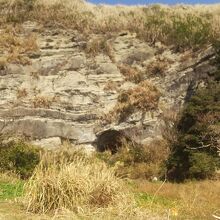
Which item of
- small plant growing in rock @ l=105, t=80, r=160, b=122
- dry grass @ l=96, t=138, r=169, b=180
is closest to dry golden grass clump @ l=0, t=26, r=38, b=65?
small plant growing in rock @ l=105, t=80, r=160, b=122

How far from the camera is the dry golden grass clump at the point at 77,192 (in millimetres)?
9133

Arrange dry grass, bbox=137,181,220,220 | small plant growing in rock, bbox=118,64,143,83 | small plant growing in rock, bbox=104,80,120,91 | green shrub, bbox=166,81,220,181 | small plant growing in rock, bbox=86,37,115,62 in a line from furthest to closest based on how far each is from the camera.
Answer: small plant growing in rock, bbox=86,37,115,62 < small plant growing in rock, bbox=118,64,143,83 < small plant growing in rock, bbox=104,80,120,91 < green shrub, bbox=166,81,220,181 < dry grass, bbox=137,181,220,220

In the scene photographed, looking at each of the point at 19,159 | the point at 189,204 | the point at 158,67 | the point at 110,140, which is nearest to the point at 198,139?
the point at 110,140

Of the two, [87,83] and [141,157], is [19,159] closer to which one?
[141,157]

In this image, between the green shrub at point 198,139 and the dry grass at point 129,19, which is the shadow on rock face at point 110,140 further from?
the dry grass at point 129,19

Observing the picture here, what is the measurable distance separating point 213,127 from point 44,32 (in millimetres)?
14630

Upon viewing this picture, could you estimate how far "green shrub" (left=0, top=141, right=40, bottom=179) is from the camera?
19.6m

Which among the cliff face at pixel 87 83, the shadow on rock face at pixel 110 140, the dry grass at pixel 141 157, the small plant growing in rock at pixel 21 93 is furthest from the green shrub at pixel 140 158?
the small plant growing in rock at pixel 21 93

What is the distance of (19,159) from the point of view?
67.1ft

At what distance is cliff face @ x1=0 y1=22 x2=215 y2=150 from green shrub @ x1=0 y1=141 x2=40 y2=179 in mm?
3961

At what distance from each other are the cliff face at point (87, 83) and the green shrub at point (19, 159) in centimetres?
396

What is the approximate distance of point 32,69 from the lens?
29.4m

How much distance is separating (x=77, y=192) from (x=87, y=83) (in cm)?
1985

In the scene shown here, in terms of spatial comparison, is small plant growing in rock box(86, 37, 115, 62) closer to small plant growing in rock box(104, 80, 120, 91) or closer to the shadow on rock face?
small plant growing in rock box(104, 80, 120, 91)
